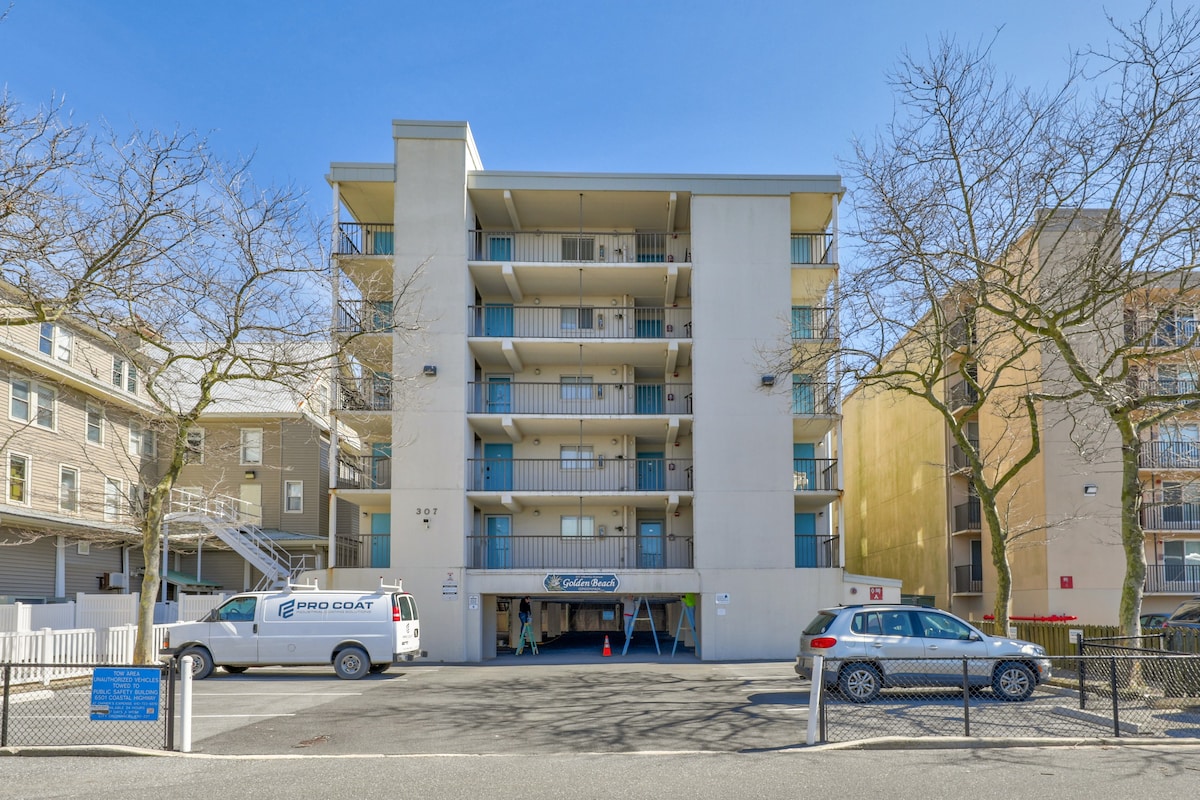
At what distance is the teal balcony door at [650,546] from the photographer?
110ft

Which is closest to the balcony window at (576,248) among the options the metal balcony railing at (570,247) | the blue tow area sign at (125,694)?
the metal balcony railing at (570,247)

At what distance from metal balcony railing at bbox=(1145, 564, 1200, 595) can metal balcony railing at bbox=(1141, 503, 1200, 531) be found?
1.39 m

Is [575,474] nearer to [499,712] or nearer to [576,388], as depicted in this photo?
[576,388]

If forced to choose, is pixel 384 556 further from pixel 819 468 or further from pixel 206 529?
pixel 819 468

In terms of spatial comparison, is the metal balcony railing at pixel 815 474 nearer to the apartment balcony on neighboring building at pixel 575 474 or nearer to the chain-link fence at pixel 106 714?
the apartment balcony on neighboring building at pixel 575 474

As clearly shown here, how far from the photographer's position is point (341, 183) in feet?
105

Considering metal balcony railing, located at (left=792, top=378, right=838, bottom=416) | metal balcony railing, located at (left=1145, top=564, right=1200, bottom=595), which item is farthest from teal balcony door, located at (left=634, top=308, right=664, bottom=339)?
metal balcony railing, located at (left=1145, top=564, right=1200, bottom=595)

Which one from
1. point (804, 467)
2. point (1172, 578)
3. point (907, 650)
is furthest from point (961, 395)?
point (907, 650)

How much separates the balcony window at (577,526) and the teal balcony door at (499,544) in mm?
1768

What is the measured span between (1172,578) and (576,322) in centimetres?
2328

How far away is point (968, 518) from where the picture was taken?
38.4 metres

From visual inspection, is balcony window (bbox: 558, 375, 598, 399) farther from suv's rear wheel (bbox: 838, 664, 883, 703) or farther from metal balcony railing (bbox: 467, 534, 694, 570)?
suv's rear wheel (bbox: 838, 664, 883, 703)

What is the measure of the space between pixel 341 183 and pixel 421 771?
24766 mm

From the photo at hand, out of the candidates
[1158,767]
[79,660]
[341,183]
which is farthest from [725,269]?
[1158,767]
